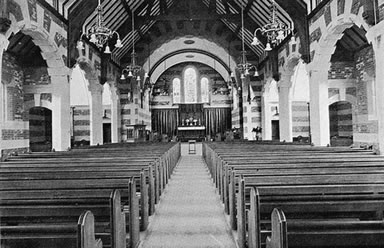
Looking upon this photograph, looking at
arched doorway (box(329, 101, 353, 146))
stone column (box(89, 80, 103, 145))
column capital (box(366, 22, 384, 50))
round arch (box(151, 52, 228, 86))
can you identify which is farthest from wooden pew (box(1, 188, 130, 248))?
round arch (box(151, 52, 228, 86))

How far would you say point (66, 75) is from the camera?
12.0m

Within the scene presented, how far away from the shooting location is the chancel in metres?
3.11

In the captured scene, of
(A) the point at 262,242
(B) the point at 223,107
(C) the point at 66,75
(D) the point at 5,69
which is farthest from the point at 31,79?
(B) the point at 223,107

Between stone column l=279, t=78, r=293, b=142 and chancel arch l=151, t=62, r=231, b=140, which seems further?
chancel arch l=151, t=62, r=231, b=140

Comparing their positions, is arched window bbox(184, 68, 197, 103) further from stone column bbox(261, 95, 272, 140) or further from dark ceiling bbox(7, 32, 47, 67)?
dark ceiling bbox(7, 32, 47, 67)

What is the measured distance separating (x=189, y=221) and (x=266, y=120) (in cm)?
1434

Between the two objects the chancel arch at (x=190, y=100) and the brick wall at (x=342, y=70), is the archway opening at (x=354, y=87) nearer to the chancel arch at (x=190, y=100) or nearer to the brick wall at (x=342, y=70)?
the brick wall at (x=342, y=70)

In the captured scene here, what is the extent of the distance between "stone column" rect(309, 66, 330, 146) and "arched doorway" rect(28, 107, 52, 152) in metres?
10.3

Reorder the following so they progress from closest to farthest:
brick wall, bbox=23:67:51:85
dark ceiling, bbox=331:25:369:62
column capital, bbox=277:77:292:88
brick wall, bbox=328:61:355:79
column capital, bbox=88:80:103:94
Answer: dark ceiling, bbox=331:25:369:62
brick wall, bbox=328:61:355:79
brick wall, bbox=23:67:51:85
column capital, bbox=277:77:292:88
column capital, bbox=88:80:103:94

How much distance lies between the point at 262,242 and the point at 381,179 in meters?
1.82

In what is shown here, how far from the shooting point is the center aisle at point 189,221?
4329 mm

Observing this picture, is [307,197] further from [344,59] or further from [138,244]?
[344,59]

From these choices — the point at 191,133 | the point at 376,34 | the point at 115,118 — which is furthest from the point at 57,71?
the point at 191,133

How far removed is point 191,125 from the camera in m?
26.6
